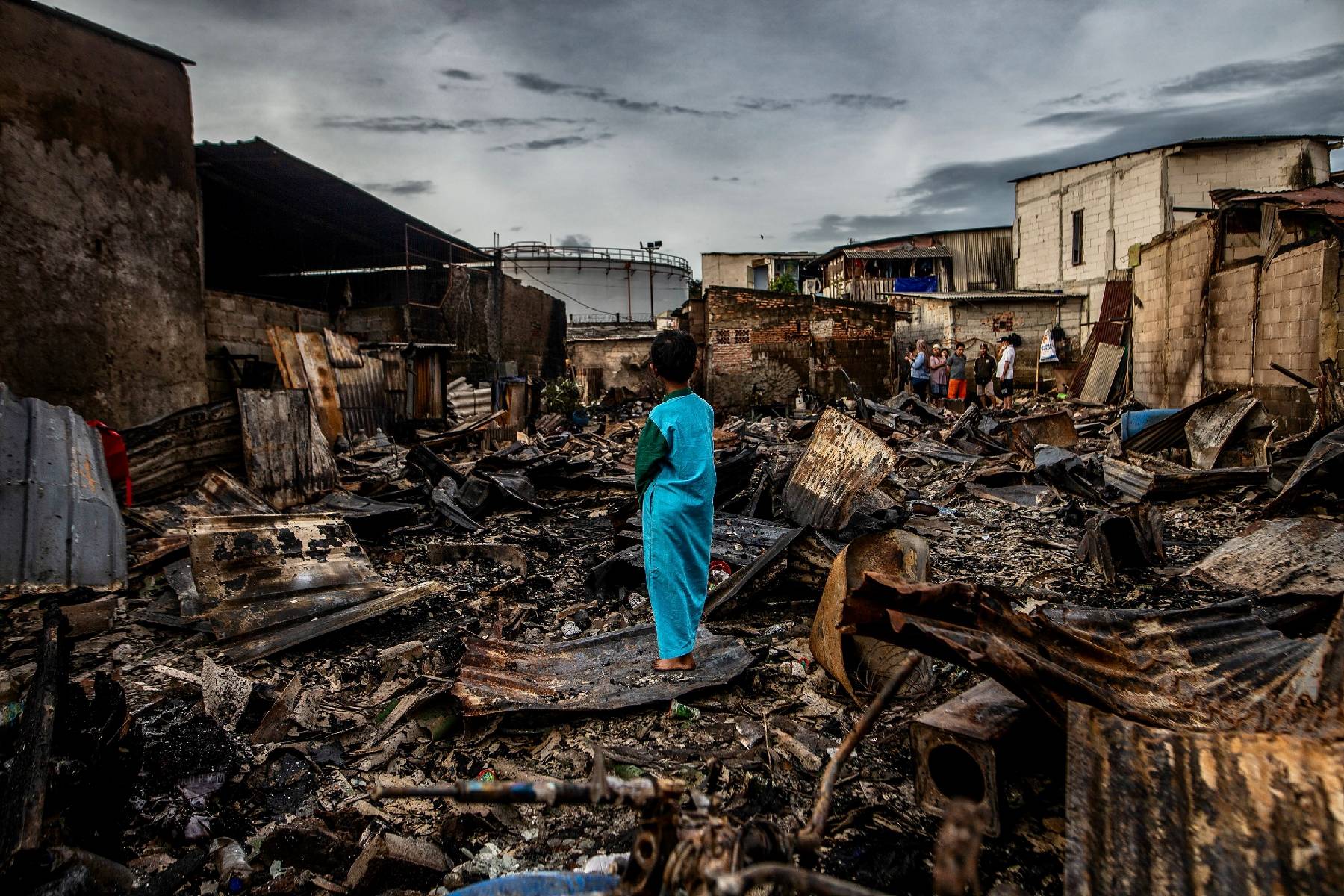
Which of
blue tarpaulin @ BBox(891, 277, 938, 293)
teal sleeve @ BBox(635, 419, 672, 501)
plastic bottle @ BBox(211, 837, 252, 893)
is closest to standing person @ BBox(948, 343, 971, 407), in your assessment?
blue tarpaulin @ BBox(891, 277, 938, 293)

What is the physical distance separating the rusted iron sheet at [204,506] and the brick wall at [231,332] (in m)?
3.55

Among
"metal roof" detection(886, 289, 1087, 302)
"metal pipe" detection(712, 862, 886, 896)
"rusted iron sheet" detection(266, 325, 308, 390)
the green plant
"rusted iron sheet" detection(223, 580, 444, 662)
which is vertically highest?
"metal roof" detection(886, 289, 1087, 302)

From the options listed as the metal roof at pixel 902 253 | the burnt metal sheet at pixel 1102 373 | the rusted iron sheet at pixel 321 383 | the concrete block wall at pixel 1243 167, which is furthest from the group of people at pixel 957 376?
the rusted iron sheet at pixel 321 383

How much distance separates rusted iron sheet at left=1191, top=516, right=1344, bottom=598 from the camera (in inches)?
156

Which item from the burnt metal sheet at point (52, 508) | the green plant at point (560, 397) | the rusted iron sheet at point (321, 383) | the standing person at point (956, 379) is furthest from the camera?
the green plant at point (560, 397)

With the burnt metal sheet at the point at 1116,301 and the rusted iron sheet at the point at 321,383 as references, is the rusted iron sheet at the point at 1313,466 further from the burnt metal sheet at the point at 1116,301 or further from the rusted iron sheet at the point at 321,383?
the rusted iron sheet at the point at 321,383

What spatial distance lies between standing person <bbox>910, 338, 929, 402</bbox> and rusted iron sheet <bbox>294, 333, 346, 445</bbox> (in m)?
12.0

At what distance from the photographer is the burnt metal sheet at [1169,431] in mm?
8062

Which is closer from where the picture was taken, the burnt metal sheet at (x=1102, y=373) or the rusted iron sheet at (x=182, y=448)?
the rusted iron sheet at (x=182, y=448)

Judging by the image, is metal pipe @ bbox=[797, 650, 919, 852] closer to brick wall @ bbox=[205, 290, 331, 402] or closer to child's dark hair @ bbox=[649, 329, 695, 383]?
child's dark hair @ bbox=[649, 329, 695, 383]

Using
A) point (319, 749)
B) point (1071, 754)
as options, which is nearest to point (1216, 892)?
point (1071, 754)

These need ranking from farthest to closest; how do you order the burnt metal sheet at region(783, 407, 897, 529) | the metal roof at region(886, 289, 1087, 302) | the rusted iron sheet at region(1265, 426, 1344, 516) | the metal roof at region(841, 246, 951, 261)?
the metal roof at region(841, 246, 951, 261) < the metal roof at region(886, 289, 1087, 302) < the rusted iron sheet at region(1265, 426, 1344, 516) < the burnt metal sheet at region(783, 407, 897, 529)

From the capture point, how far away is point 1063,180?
2233 cm

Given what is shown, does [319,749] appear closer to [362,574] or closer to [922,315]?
[362,574]
